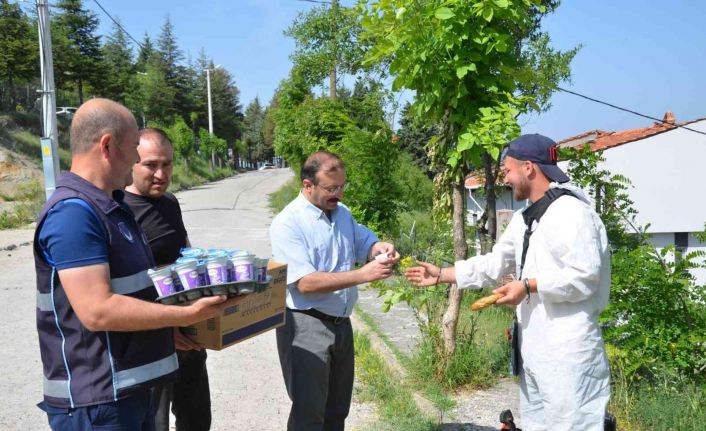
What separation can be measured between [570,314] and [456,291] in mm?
2081

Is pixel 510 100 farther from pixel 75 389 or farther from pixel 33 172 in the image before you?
pixel 33 172

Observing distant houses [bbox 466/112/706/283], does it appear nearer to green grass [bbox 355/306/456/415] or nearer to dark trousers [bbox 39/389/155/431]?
green grass [bbox 355/306/456/415]

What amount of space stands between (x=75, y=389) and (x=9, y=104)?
41.4 metres

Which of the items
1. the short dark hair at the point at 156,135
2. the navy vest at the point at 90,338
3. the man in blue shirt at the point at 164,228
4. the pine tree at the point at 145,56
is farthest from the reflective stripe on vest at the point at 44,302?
the pine tree at the point at 145,56

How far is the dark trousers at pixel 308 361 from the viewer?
3.11 m

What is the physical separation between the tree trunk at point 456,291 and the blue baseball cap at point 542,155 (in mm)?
Result: 1878

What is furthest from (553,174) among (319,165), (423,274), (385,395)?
(385,395)

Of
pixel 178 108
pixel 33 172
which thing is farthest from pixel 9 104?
pixel 178 108

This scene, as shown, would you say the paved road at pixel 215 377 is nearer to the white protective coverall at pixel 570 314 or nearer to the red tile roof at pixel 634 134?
the white protective coverall at pixel 570 314

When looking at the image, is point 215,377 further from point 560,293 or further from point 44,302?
point 560,293

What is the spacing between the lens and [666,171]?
1975 centimetres

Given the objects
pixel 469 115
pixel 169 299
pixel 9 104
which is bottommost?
pixel 169 299

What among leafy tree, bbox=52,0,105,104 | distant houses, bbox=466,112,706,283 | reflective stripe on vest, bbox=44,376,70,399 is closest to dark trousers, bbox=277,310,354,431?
reflective stripe on vest, bbox=44,376,70,399

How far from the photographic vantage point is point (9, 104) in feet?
120
